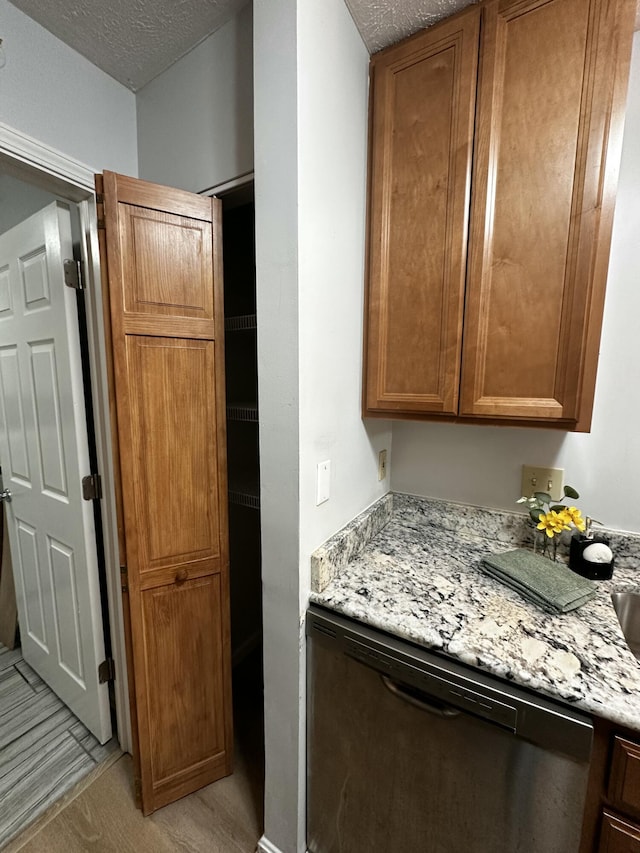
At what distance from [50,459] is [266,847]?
1579 mm

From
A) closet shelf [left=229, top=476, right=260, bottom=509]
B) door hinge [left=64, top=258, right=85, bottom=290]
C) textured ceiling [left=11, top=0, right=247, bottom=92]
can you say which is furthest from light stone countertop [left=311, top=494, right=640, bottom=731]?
textured ceiling [left=11, top=0, right=247, bottom=92]

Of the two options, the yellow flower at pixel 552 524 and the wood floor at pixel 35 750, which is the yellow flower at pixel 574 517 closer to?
the yellow flower at pixel 552 524

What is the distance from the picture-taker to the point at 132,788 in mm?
1385

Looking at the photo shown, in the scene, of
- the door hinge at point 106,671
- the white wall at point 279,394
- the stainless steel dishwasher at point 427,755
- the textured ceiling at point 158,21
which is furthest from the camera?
the door hinge at point 106,671

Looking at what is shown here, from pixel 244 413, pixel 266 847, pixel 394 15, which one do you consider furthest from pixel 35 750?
pixel 394 15

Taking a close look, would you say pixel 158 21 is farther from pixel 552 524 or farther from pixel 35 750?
pixel 35 750

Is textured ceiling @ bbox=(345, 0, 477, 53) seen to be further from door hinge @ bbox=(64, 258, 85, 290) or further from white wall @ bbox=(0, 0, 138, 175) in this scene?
door hinge @ bbox=(64, 258, 85, 290)

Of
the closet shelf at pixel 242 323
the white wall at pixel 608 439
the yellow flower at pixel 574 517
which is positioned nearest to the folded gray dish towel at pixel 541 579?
the yellow flower at pixel 574 517

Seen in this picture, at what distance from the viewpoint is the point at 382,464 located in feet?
5.09

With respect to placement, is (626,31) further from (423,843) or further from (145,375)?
(423,843)

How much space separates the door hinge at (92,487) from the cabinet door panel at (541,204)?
1393 mm

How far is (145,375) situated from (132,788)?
1553mm

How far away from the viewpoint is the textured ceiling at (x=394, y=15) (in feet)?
3.31

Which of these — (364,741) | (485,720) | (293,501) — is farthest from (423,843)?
(293,501)
